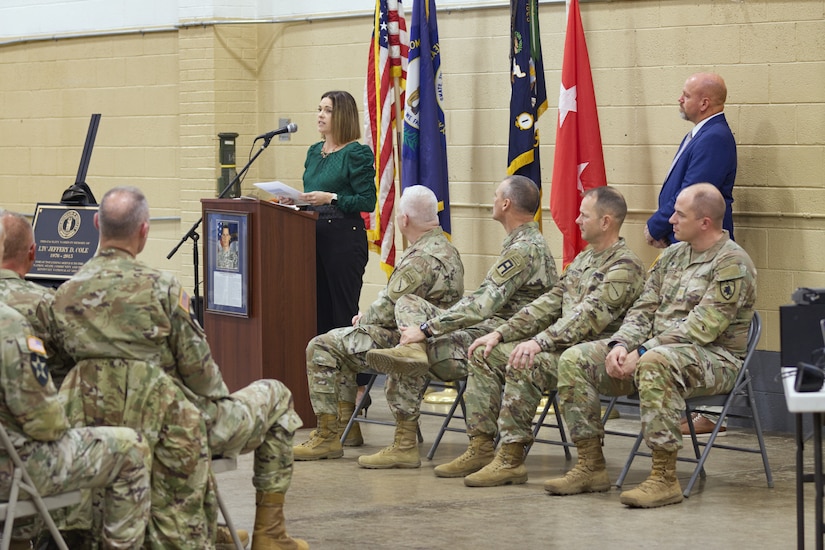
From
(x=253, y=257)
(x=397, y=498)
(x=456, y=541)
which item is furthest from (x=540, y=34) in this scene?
(x=456, y=541)

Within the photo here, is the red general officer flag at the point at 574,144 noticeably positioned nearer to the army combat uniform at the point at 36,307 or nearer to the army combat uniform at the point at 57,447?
the army combat uniform at the point at 36,307

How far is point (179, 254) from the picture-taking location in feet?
31.0

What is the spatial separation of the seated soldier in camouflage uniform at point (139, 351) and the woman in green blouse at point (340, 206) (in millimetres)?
2840

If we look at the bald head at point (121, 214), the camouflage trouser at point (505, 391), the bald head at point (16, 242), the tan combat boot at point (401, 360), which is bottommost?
the camouflage trouser at point (505, 391)

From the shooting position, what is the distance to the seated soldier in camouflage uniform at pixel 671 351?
16.5ft

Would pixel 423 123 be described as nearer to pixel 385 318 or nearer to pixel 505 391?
pixel 385 318

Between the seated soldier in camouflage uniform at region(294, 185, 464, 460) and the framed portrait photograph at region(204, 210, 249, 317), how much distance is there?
1.80 ft

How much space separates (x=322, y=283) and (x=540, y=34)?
1.86m

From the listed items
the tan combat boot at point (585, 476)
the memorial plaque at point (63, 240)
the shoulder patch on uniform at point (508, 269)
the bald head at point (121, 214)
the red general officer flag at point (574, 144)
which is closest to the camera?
the bald head at point (121, 214)

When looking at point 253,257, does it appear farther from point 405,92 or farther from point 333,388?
point 405,92

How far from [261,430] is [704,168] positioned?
2954 mm

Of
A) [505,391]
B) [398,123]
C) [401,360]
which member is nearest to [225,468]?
[401,360]

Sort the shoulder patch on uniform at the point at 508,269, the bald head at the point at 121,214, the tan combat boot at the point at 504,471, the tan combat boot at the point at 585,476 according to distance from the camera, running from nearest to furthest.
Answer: the bald head at the point at 121,214 < the tan combat boot at the point at 585,476 < the tan combat boot at the point at 504,471 < the shoulder patch on uniform at the point at 508,269

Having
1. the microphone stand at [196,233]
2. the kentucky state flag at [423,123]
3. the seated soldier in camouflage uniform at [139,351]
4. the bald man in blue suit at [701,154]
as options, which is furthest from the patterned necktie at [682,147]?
the seated soldier in camouflage uniform at [139,351]
